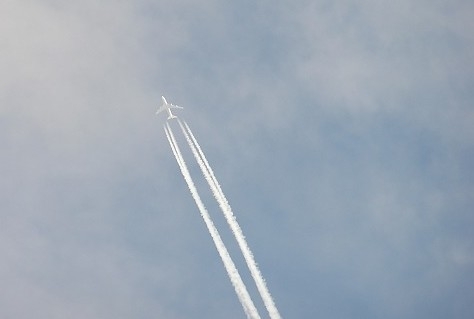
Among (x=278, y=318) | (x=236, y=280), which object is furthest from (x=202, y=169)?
(x=278, y=318)

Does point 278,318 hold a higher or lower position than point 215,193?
lower

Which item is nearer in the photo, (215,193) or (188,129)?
(215,193)

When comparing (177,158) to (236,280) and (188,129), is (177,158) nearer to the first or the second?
(188,129)

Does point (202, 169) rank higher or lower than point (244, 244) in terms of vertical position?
higher

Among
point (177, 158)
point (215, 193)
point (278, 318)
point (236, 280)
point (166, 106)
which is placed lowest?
point (278, 318)

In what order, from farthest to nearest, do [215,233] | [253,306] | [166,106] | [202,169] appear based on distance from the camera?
1. [166,106]
2. [202,169]
3. [215,233]
4. [253,306]

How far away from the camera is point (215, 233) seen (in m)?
128

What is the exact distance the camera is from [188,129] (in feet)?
483

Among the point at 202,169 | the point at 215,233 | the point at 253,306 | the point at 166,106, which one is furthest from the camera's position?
the point at 166,106

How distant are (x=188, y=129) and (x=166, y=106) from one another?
19.3m

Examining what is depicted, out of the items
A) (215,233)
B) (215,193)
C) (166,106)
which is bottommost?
(215,233)

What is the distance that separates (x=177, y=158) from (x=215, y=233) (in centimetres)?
2215

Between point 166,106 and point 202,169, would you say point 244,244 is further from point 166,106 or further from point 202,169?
point 166,106

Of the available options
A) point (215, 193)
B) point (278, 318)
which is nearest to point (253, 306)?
point (278, 318)
